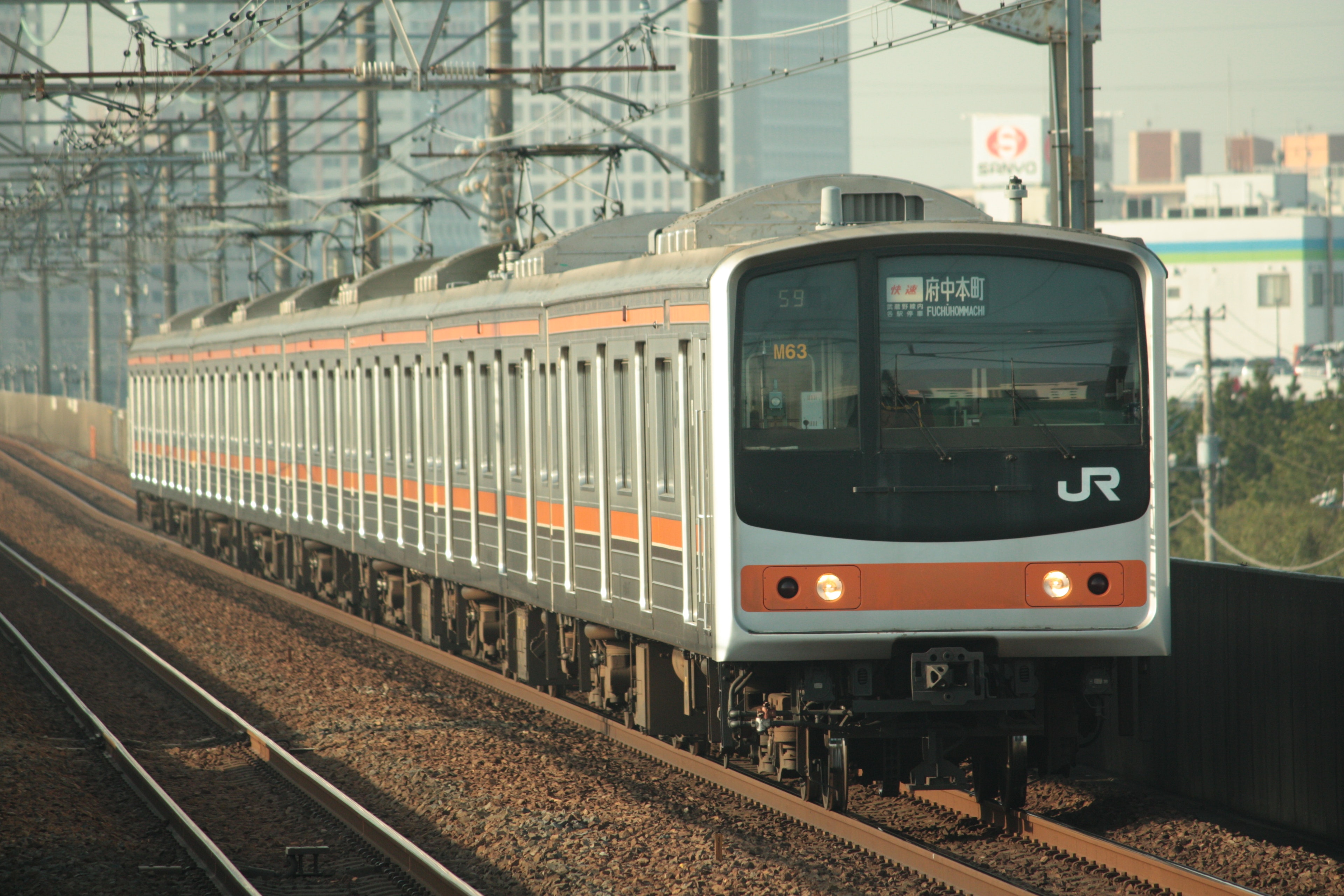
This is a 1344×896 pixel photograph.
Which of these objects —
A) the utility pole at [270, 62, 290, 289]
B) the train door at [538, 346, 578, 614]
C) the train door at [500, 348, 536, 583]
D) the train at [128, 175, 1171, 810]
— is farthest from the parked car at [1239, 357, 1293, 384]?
the train at [128, 175, 1171, 810]

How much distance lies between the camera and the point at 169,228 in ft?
109

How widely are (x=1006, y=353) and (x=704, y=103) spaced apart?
7848 mm

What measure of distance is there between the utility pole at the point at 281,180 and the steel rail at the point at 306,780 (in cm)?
963

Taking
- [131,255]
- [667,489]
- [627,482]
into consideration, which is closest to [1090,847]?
[667,489]

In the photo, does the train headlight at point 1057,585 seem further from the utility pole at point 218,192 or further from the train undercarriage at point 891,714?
the utility pole at point 218,192

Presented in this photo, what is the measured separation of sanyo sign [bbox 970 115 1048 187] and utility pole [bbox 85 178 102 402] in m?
72.7

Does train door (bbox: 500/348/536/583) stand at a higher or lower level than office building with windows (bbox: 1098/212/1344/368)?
lower

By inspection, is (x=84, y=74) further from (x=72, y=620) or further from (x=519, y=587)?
(x=519, y=587)

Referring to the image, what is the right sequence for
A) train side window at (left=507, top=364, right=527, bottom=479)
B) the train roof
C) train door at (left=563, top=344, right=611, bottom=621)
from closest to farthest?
1. the train roof
2. train door at (left=563, top=344, right=611, bottom=621)
3. train side window at (left=507, top=364, right=527, bottom=479)

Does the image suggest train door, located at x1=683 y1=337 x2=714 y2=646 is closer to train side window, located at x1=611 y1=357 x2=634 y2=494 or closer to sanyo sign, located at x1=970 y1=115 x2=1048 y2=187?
train side window, located at x1=611 y1=357 x2=634 y2=494

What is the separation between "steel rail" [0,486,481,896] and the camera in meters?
7.73

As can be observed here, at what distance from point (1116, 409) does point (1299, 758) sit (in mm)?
2001

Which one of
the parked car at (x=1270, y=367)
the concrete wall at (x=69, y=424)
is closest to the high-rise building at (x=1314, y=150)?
the parked car at (x=1270, y=367)

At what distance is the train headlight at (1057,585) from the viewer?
7.71m
